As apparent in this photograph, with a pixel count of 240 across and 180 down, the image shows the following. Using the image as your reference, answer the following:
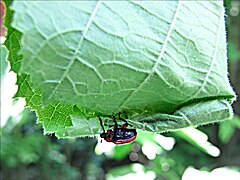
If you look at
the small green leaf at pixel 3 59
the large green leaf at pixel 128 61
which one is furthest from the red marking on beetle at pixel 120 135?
the small green leaf at pixel 3 59

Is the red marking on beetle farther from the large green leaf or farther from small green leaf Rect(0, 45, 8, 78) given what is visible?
small green leaf Rect(0, 45, 8, 78)

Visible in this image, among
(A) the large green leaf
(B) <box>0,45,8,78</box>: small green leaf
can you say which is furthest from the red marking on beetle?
(B) <box>0,45,8,78</box>: small green leaf

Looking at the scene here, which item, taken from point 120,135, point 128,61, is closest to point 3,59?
point 120,135

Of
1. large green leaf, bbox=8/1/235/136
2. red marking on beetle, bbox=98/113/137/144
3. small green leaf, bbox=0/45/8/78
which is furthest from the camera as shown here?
small green leaf, bbox=0/45/8/78

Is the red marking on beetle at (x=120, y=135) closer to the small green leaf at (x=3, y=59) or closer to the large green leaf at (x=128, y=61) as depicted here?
the large green leaf at (x=128, y=61)

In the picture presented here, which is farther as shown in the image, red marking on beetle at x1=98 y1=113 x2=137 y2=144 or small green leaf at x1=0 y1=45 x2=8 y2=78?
small green leaf at x1=0 y1=45 x2=8 y2=78

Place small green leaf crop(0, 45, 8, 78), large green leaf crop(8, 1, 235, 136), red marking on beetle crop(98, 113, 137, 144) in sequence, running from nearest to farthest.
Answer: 1. large green leaf crop(8, 1, 235, 136)
2. red marking on beetle crop(98, 113, 137, 144)
3. small green leaf crop(0, 45, 8, 78)

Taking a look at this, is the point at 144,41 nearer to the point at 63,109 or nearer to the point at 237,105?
the point at 63,109

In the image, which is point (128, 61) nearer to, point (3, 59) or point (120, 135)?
point (120, 135)
